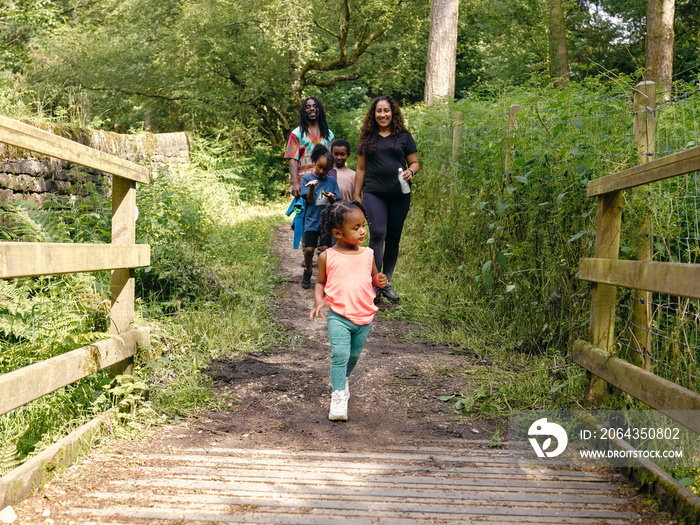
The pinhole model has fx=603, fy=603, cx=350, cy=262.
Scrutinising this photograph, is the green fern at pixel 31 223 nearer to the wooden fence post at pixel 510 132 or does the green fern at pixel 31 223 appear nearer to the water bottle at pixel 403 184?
the water bottle at pixel 403 184

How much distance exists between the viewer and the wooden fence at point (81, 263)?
2.42 meters

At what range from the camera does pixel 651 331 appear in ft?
11.1

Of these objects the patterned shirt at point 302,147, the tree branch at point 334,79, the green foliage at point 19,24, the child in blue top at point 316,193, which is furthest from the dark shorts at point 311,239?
the tree branch at point 334,79

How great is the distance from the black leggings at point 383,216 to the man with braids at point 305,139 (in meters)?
1.52

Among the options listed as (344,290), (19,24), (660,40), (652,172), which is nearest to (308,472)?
(344,290)

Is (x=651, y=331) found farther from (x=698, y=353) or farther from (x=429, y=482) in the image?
(x=429, y=482)

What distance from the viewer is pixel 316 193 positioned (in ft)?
22.5

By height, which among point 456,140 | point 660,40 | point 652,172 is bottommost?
point 652,172

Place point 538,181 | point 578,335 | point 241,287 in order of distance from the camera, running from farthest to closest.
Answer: point 241,287
point 538,181
point 578,335

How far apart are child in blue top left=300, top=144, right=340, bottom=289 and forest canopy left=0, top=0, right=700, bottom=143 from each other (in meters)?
9.86

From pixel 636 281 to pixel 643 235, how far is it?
2.75 ft

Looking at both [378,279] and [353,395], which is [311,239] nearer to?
[353,395]

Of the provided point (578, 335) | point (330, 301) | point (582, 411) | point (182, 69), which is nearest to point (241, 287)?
point (330, 301)

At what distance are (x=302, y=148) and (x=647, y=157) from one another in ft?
15.0
